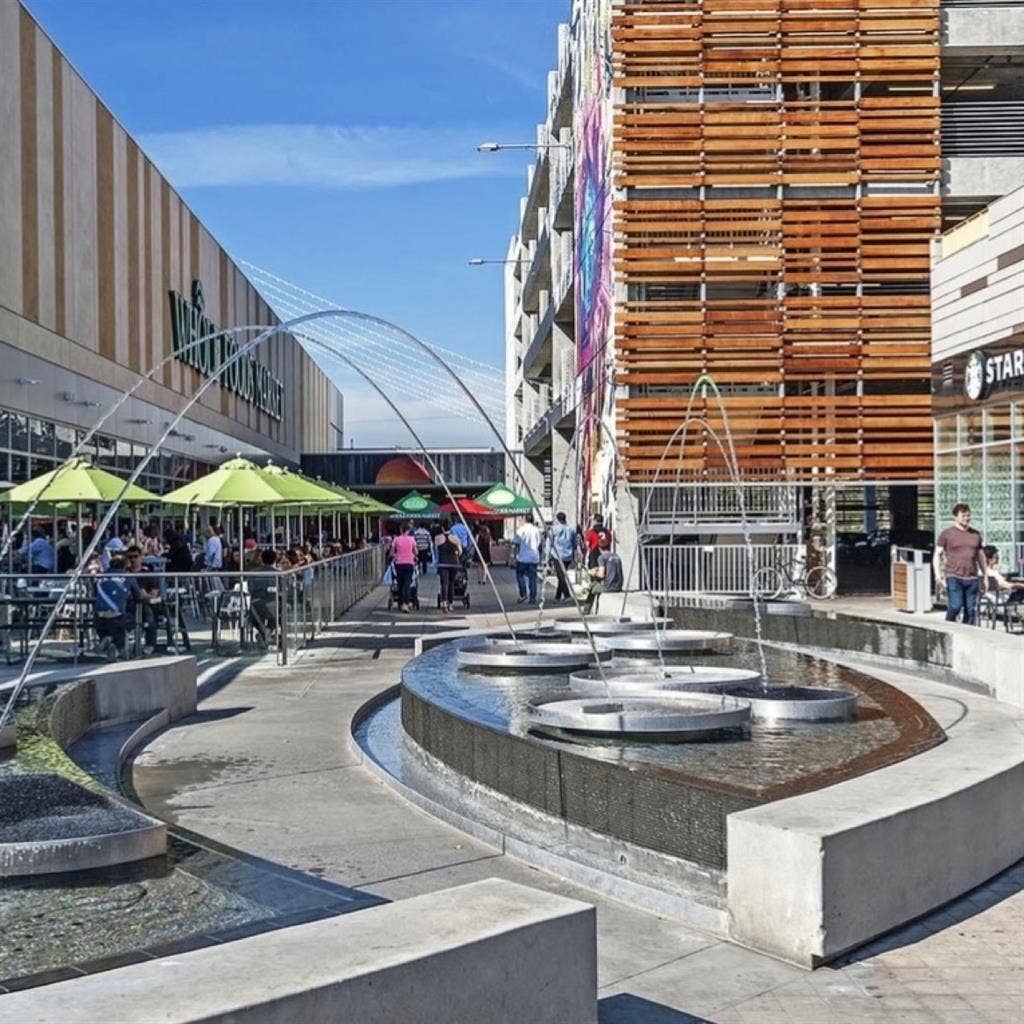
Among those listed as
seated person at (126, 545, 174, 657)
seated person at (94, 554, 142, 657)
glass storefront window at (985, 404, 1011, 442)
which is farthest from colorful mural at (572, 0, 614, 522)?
seated person at (94, 554, 142, 657)

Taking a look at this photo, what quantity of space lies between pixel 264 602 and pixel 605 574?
34.4 feet

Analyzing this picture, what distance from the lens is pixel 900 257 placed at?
31797mm

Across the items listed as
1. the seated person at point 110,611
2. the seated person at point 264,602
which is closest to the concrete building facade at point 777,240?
the seated person at point 264,602

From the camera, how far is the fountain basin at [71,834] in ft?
20.7

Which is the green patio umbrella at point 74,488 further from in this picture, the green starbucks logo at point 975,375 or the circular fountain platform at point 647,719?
the green starbucks logo at point 975,375

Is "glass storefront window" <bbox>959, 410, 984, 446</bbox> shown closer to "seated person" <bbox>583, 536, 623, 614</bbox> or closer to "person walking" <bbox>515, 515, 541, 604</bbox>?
"seated person" <bbox>583, 536, 623, 614</bbox>

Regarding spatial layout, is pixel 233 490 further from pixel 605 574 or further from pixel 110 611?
pixel 605 574

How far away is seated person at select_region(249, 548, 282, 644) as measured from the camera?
18.0 m

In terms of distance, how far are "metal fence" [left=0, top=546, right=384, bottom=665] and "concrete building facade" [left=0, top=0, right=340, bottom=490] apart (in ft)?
39.0

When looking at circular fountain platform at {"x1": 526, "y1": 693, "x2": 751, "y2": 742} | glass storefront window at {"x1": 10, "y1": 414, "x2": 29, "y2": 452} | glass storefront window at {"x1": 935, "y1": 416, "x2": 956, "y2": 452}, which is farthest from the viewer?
glass storefront window at {"x1": 10, "y1": 414, "x2": 29, "y2": 452}

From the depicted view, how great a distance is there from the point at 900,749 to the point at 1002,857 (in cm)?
94

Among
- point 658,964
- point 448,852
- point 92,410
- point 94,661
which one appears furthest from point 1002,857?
point 92,410

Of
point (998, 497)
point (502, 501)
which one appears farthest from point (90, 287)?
point (998, 497)

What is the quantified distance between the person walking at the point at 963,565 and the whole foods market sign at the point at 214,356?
2205 cm
